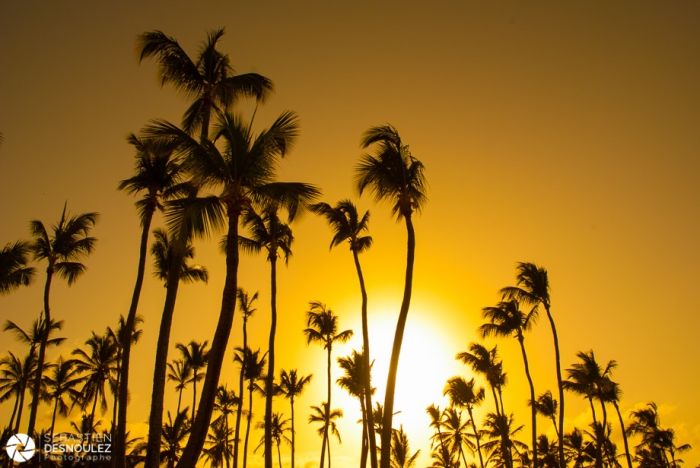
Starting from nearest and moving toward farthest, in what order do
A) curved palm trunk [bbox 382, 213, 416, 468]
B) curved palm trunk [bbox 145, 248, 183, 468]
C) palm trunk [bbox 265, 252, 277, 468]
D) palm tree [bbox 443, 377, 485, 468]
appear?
curved palm trunk [bbox 145, 248, 183, 468]
curved palm trunk [bbox 382, 213, 416, 468]
palm trunk [bbox 265, 252, 277, 468]
palm tree [bbox 443, 377, 485, 468]

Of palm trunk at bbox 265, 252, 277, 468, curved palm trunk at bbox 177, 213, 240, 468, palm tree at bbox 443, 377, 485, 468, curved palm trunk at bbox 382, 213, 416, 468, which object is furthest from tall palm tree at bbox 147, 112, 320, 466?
palm tree at bbox 443, 377, 485, 468

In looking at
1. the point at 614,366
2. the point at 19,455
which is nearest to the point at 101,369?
the point at 19,455

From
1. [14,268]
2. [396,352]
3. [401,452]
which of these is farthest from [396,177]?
[401,452]

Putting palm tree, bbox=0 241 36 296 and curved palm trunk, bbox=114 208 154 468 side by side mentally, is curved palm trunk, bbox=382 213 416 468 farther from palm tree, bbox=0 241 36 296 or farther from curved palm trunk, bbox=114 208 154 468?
palm tree, bbox=0 241 36 296

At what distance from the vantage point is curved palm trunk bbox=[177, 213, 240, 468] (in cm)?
1027

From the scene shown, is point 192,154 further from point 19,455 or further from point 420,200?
point 19,455

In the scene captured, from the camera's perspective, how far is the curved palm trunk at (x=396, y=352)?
14.9m

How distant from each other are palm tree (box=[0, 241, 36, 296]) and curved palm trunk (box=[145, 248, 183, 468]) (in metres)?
11.3

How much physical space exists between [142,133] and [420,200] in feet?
34.8

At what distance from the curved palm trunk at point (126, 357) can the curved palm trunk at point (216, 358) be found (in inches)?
295

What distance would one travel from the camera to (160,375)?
14.6 m

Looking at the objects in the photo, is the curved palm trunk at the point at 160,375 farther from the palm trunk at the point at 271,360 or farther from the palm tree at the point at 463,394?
the palm tree at the point at 463,394

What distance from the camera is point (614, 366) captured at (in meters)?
40.8

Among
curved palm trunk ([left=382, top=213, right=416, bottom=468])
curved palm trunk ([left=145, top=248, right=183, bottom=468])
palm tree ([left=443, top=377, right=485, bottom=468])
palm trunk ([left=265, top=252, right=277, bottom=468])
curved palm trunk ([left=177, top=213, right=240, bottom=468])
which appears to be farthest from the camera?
palm tree ([left=443, top=377, right=485, bottom=468])
